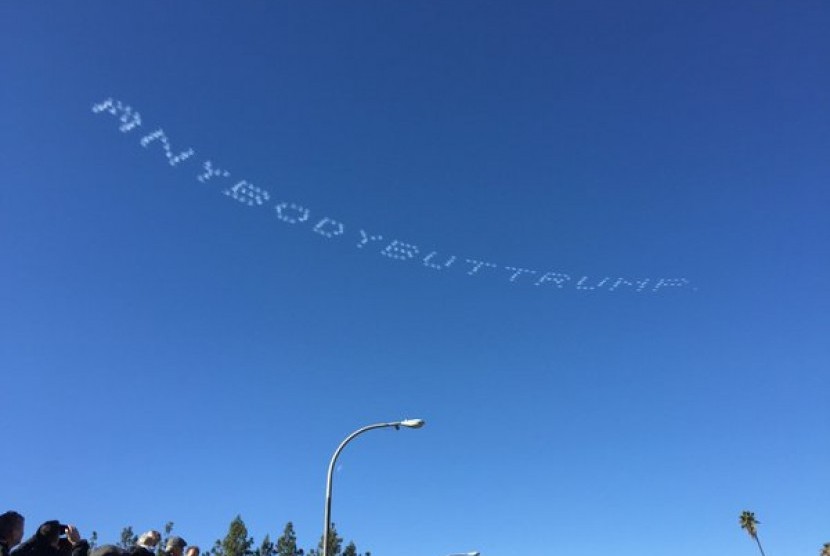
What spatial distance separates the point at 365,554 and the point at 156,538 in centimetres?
10261

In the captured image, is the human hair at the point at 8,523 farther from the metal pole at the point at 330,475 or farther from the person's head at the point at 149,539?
the metal pole at the point at 330,475

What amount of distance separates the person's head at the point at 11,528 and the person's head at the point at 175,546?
1580mm

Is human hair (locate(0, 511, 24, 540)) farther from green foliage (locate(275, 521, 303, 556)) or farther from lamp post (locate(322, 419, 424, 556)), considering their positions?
green foliage (locate(275, 521, 303, 556))

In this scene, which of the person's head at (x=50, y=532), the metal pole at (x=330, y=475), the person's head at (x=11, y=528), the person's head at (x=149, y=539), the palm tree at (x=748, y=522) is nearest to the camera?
the person's head at (x=11, y=528)

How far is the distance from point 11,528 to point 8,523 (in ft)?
0.20

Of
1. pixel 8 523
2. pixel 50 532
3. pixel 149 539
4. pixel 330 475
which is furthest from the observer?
pixel 330 475

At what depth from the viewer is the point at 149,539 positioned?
6922mm

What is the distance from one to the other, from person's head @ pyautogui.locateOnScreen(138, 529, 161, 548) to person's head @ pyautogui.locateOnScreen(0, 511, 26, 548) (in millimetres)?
1332

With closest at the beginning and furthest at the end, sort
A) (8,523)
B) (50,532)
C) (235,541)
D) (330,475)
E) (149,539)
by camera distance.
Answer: (8,523) < (50,532) < (149,539) < (330,475) < (235,541)

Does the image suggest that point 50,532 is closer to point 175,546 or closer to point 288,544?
point 175,546

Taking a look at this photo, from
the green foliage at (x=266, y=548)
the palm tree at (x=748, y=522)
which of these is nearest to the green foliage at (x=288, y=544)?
the green foliage at (x=266, y=548)

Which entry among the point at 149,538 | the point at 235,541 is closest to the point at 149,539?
the point at 149,538

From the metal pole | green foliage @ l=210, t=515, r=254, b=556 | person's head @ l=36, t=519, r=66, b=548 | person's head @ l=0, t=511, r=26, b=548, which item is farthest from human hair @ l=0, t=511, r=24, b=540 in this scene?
green foliage @ l=210, t=515, r=254, b=556

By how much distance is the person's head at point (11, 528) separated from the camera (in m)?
5.68
